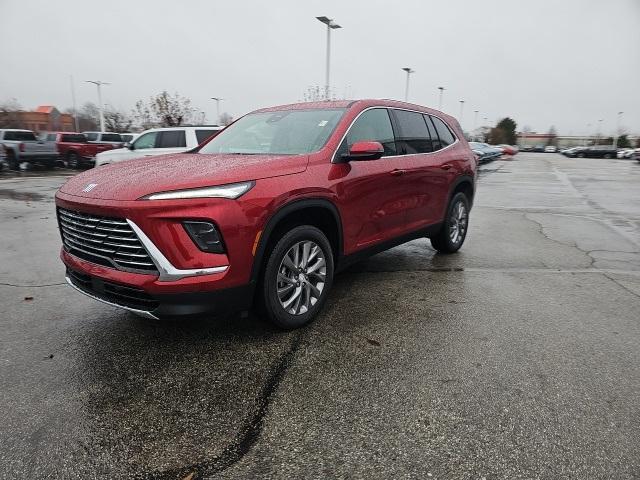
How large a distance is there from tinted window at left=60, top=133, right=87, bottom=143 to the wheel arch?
72.2 feet

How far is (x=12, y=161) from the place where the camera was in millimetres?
20062

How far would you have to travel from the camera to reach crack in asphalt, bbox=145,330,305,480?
208 centimetres

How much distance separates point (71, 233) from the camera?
3.24 meters

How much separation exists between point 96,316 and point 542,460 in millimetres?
3427

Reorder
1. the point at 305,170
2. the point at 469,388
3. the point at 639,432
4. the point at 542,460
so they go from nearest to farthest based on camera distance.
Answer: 1. the point at 542,460
2. the point at 639,432
3. the point at 469,388
4. the point at 305,170

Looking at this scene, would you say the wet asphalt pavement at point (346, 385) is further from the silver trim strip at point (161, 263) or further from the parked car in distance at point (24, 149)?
the parked car in distance at point (24, 149)

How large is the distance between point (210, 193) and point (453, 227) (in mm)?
3969

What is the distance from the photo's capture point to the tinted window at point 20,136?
20183mm

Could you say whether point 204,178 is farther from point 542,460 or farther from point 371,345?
point 542,460

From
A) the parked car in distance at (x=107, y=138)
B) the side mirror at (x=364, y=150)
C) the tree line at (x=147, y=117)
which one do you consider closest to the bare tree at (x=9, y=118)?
the tree line at (x=147, y=117)

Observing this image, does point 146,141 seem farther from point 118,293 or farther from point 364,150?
point 118,293

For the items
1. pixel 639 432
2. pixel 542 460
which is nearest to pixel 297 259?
pixel 542 460

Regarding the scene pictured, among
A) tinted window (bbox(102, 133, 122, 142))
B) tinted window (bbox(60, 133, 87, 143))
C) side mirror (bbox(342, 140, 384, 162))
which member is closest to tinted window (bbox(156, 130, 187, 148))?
side mirror (bbox(342, 140, 384, 162))

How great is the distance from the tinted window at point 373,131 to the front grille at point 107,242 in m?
1.79
